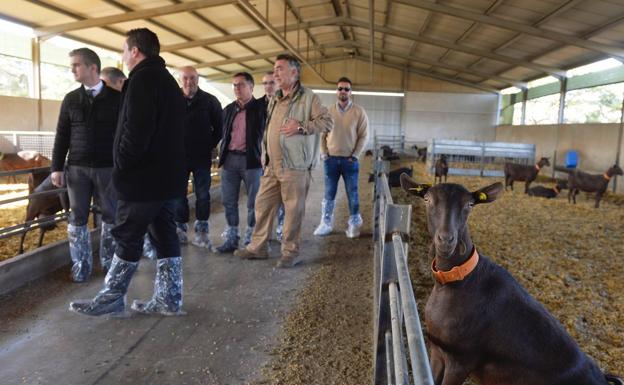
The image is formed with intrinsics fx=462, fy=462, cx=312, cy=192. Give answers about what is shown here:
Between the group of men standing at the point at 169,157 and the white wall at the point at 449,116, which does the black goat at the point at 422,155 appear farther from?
the group of men standing at the point at 169,157

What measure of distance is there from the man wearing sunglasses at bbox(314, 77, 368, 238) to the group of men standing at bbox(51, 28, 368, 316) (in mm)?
14

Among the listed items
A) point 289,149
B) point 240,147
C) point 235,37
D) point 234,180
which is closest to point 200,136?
point 240,147

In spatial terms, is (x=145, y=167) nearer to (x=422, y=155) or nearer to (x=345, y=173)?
(x=345, y=173)

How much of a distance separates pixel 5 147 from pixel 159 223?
1130 cm

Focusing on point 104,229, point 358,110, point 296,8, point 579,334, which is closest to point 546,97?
point 296,8

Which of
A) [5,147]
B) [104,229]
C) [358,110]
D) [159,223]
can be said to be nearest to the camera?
[159,223]

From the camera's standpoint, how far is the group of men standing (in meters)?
3.13

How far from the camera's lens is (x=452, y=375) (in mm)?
2334

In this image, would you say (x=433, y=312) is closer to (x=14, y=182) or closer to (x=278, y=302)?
(x=278, y=302)

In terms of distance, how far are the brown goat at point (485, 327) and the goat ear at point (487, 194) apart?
190mm

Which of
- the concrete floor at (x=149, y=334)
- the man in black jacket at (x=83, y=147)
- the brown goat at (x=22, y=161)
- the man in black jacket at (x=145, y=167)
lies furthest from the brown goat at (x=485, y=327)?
the brown goat at (x=22, y=161)

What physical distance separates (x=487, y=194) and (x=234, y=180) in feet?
10.4

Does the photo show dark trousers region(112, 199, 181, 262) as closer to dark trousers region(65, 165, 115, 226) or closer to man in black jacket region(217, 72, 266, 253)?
dark trousers region(65, 165, 115, 226)

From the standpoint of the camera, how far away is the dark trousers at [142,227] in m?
3.16
